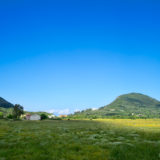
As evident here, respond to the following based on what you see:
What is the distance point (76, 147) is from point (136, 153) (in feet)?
16.6

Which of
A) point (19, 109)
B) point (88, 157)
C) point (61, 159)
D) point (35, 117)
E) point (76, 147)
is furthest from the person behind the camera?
point (35, 117)

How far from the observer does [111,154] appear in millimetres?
11664

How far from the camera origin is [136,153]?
38.5 feet

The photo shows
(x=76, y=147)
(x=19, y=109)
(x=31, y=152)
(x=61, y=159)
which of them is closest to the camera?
(x=61, y=159)

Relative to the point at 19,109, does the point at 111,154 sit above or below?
below

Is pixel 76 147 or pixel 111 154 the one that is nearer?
pixel 111 154

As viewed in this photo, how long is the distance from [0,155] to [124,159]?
8.58 m

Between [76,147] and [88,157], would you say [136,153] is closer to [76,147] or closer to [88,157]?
[88,157]

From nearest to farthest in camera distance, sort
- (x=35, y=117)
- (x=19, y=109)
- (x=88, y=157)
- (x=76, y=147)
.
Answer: (x=88, y=157), (x=76, y=147), (x=19, y=109), (x=35, y=117)

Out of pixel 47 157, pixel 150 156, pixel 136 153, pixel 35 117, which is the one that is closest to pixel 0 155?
pixel 47 157

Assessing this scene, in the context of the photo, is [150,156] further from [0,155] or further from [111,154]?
[0,155]

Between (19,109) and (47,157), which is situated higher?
(19,109)

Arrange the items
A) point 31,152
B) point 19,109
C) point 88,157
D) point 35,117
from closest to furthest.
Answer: point 88,157 < point 31,152 < point 19,109 < point 35,117

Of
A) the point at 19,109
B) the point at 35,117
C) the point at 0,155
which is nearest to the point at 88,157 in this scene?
the point at 0,155
